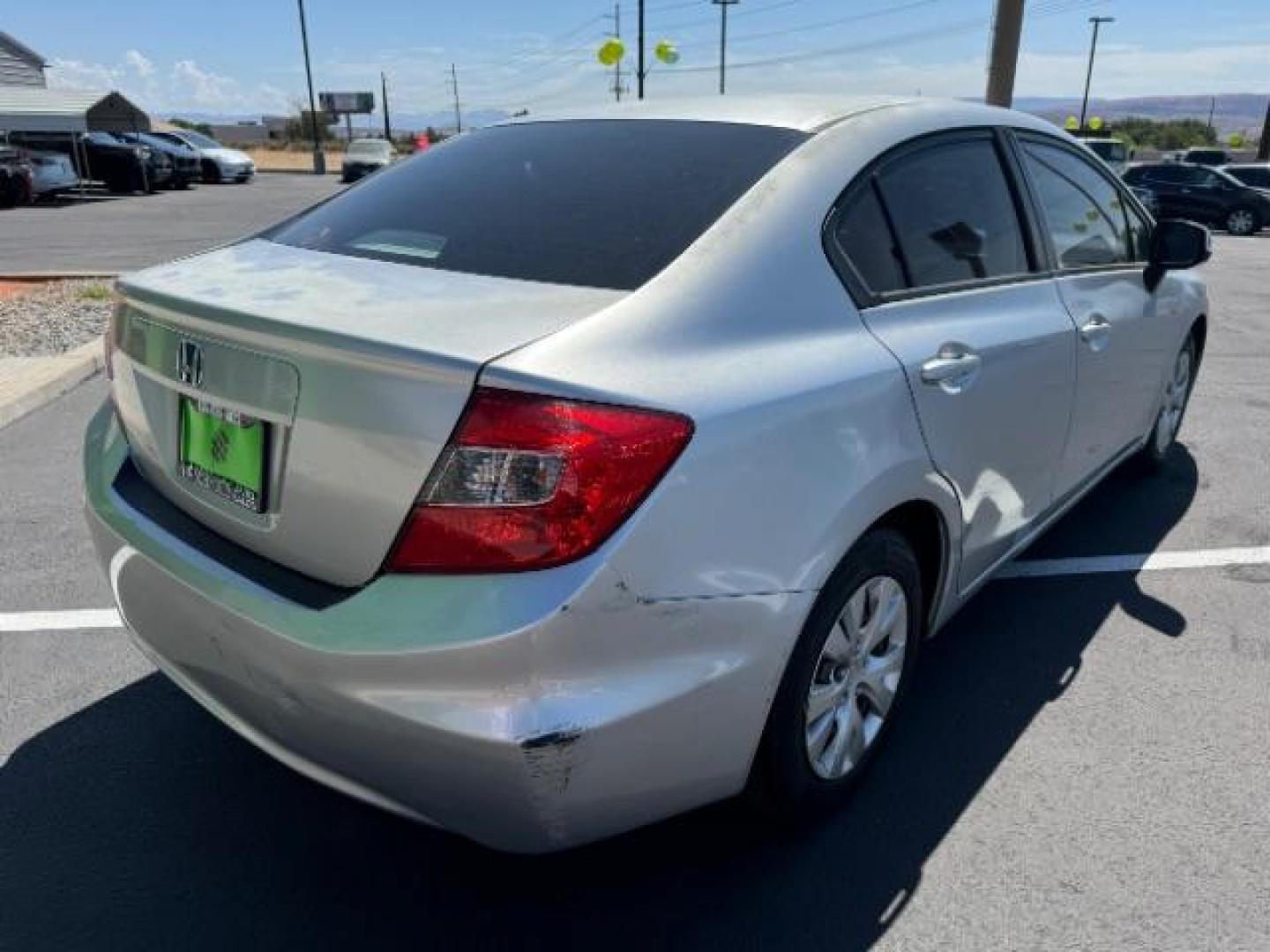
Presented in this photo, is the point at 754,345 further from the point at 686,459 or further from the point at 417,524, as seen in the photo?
the point at 417,524

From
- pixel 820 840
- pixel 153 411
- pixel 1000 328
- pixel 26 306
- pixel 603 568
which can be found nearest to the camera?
pixel 603 568

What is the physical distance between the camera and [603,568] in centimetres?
169

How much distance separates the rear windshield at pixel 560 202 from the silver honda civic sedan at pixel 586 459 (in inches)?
0.5

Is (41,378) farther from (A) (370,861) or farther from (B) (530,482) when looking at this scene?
(B) (530,482)

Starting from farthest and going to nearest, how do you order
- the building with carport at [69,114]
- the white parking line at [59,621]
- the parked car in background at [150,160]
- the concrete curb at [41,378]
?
1. the parked car in background at [150,160]
2. the building with carport at [69,114]
3. the concrete curb at [41,378]
4. the white parking line at [59,621]

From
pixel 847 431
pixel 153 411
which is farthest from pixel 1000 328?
pixel 153 411

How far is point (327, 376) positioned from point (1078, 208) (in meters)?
2.81

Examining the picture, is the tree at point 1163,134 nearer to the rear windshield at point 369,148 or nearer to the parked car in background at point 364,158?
the rear windshield at point 369,148

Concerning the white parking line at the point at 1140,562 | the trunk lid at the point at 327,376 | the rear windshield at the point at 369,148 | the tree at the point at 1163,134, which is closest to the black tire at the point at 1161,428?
the white parking line at the point at 1140,562

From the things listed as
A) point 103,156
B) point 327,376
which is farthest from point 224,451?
point 103,156

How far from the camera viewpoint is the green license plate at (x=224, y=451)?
77.3 inches

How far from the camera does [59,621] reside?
344 centimetres

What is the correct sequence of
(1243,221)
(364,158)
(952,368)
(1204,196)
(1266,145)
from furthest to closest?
(1266,145) < (364,158) < (1204,196) < (1243,221) < (952,368)

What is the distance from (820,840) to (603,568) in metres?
1.14
